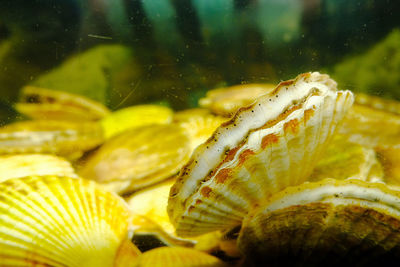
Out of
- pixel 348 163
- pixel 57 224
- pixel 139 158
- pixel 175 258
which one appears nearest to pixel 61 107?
pixel 139 158

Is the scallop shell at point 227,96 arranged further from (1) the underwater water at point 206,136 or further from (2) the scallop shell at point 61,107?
(2) the scallop shell at point 61,107

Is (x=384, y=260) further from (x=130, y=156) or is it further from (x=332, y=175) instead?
(x=130, y=156)

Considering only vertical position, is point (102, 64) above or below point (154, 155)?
above

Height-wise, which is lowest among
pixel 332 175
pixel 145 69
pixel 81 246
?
pixel 81 246

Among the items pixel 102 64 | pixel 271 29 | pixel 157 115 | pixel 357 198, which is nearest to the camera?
pixel 357 198

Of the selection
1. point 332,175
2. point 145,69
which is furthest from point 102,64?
point 332,175

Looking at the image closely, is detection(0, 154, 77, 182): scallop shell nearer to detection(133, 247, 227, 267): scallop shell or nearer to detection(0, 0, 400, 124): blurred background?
detection(0, 0, 400, 124): blurred background

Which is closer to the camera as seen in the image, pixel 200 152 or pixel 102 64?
pixel 200 152

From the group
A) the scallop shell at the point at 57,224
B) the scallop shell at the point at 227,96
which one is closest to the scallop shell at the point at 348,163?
the scallop shell at the point at 227,96
